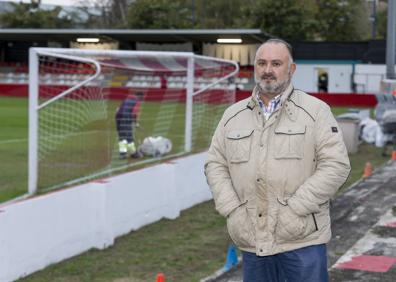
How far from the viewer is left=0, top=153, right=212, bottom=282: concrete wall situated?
7.16 m

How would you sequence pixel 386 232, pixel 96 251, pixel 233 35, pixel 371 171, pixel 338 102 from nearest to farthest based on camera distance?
pixel 96 251 → pixel 386 232 → pixel 371 171 → pixel 338 102 → pixel 233 35

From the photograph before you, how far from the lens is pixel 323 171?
4164 mm

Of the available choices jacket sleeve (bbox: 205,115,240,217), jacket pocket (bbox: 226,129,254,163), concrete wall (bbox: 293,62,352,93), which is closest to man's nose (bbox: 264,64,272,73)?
jacket pocket (bbox: 226,129,254,163)

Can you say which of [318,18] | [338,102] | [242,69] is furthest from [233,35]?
[318,18]

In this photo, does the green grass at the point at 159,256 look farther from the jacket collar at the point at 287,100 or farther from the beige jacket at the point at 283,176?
the jacket collar at the point at 287,100

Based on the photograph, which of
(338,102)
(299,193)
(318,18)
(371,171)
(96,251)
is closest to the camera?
(299,193)

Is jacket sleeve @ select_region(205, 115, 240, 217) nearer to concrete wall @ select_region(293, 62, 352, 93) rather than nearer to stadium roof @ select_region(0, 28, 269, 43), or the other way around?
stadium roof @ select_region(0, 28, 269, 43)

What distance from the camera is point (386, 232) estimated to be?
942 cm

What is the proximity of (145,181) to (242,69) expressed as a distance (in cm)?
3817

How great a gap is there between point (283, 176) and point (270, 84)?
0.51m

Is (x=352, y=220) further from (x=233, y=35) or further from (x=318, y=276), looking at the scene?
(x=233, y=35)

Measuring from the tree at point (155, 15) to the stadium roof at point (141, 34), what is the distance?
1499 centimetres

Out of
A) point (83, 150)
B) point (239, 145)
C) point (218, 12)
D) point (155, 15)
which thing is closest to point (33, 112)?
point (83, 150)

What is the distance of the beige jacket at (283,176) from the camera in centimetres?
417
